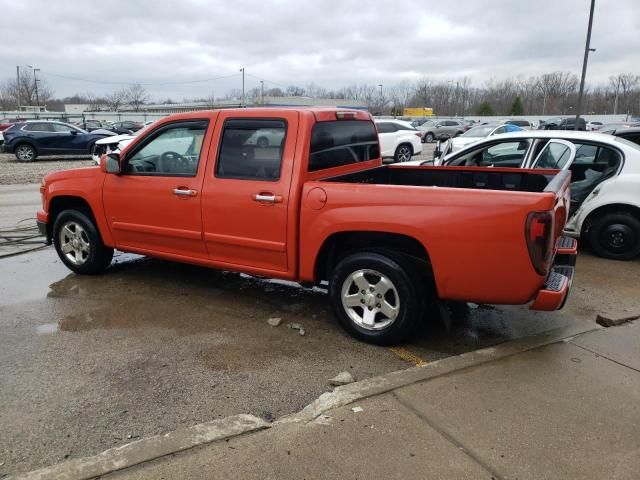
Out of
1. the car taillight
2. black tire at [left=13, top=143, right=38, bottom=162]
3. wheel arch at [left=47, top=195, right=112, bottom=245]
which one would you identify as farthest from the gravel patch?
the car taillight

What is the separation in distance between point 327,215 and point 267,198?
21.9 inches

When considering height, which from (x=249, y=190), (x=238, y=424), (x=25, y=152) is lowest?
(x=238, y=424)

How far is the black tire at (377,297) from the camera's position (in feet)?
12.6

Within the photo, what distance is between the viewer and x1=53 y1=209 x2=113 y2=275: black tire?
5574mm

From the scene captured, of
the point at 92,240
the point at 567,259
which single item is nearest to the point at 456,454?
the point at 567,259

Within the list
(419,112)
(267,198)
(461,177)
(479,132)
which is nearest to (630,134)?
(461,177)

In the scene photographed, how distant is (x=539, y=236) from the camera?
11.0 feet

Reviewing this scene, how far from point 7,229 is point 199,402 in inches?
270

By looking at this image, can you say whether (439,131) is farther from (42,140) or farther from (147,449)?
(147,449)

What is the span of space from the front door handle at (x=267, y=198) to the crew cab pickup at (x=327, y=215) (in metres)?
0.01

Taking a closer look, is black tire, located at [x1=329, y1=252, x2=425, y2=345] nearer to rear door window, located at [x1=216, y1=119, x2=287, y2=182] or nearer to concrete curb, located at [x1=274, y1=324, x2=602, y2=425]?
concrete curb, located at [x1=274, y1=324, x2=602, y2=425]

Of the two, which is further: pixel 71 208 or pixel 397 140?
pixel 397 140

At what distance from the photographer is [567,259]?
439 centimetres

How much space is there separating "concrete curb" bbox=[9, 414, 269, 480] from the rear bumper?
81.3 inches
